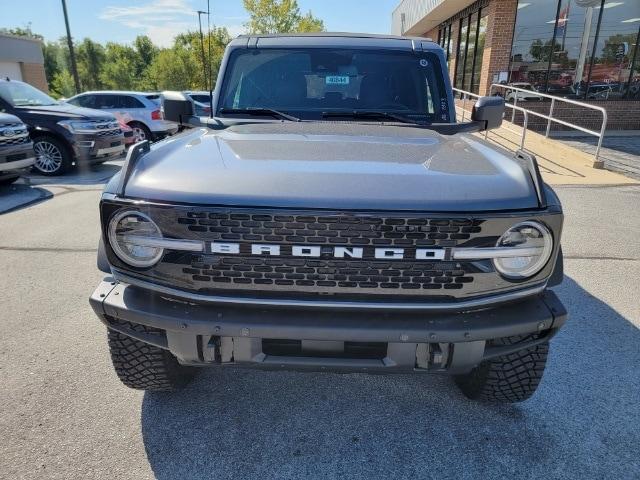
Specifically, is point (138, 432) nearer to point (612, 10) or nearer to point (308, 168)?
point (308, 168)

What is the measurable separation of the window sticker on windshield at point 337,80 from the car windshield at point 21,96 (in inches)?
330

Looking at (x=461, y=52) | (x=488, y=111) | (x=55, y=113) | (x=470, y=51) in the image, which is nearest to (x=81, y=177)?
(x=55, y=113)

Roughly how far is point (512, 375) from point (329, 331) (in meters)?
1.06

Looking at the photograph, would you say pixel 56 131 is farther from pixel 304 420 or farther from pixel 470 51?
pixel 470 51

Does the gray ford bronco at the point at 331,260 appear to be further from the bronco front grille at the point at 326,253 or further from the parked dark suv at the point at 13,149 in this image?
the parked dark suv at the point at 13,149

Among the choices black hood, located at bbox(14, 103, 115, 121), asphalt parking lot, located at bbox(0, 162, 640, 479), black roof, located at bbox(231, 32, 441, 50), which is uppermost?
black roof, located at bbox(231, 32, 441, 50)

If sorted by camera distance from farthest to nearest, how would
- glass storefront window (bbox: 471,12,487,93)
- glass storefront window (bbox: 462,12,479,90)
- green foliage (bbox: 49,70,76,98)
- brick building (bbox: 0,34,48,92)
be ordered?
green foliage (bbox: 49,70,76,98) → brick building (bbox: 0,34,48,92) → glass storefront window (bbox: 462,12,479,90) → glass storefront window (bbox: 471,12,487,93)

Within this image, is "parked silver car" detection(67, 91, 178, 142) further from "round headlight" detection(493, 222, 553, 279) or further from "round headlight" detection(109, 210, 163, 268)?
"round headlight" detection(493, 222, 553, 279)

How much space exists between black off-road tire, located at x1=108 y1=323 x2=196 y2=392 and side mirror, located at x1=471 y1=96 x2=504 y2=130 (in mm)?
2556

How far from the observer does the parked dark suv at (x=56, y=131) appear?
9258mm

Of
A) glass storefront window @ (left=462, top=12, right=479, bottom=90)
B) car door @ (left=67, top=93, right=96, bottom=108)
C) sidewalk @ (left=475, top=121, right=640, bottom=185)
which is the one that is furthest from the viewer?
glass storefront window @ (left=462, top=12, right=479, bottom=90)

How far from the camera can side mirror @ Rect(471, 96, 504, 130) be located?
3.39 m

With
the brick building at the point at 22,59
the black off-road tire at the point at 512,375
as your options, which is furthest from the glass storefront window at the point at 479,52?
the brick building at the point at 22,59

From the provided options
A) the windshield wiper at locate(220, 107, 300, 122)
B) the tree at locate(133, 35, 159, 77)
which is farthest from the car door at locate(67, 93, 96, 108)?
the tree at locate(133, 35, 159, 77)
